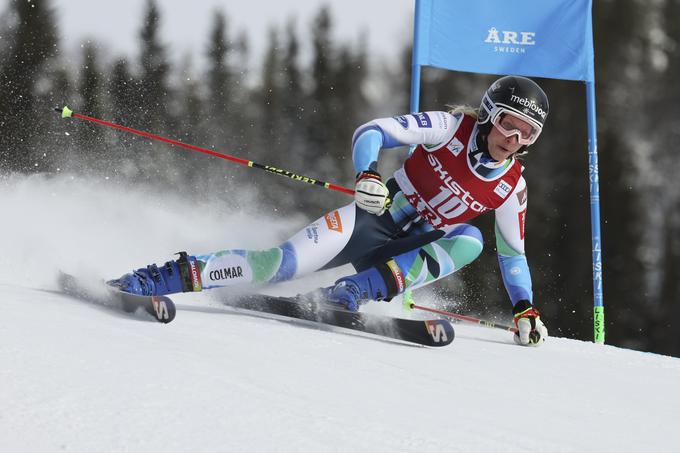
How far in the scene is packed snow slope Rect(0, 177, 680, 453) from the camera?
1.83 meters

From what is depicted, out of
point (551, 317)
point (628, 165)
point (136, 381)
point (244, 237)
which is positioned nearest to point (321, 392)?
point (136, 381)

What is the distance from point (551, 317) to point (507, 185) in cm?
2049

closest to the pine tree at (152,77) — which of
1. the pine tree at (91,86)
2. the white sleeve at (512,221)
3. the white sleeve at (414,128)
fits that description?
the pine tree at (91,86)

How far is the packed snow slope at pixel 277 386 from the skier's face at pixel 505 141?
36.4 inches

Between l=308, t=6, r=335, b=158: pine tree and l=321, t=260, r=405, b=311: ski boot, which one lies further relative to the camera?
l=308, t=6, r=335, b=158: pine tree

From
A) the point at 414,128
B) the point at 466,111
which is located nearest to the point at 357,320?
the point at 414,128

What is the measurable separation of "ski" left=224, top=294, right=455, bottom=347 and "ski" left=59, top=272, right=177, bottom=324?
2.65 ft

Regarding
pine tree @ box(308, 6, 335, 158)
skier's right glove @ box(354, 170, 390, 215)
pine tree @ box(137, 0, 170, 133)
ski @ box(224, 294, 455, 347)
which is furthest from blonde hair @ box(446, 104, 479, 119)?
pine tree @ box(137, 0, 170, 133)

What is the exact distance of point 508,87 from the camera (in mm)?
3988

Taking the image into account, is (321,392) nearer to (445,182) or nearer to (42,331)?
(42,331)

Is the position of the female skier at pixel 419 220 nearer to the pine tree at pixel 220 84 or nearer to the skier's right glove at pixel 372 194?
the skier's right glove at pixel 372 194

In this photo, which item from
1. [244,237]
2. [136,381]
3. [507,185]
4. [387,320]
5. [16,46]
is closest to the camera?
[136,381]

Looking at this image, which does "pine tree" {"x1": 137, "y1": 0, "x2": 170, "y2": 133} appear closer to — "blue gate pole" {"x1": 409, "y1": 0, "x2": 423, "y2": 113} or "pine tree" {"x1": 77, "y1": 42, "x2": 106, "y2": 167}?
"pine tree" {"x1": 77, "y1": 42, "x2": 106, "y2": 167}

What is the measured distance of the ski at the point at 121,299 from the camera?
306cm
